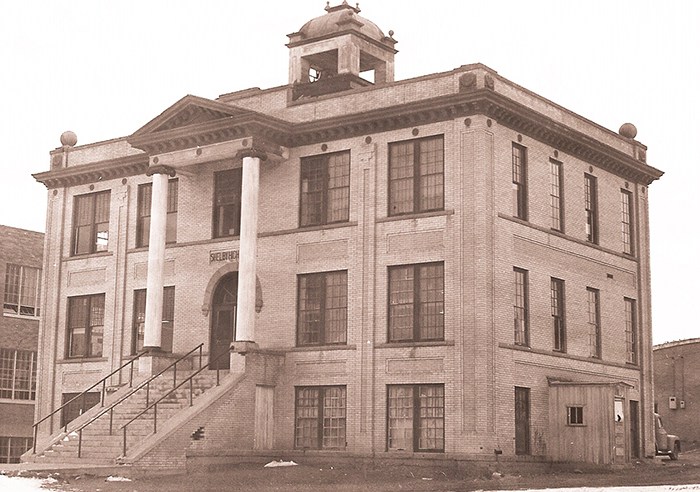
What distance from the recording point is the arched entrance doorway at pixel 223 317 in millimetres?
35750

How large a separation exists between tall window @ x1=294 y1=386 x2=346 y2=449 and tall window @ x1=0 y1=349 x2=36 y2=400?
2088 cm

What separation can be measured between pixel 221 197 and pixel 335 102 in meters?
4.96

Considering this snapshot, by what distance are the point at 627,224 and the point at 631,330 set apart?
3.59 m

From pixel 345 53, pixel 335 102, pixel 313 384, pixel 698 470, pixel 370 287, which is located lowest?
pixel 698 470

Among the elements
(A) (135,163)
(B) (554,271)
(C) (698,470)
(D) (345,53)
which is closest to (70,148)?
(A) (135,163)

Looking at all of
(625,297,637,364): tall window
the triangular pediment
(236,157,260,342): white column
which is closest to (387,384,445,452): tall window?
(236,157,260,342): white column

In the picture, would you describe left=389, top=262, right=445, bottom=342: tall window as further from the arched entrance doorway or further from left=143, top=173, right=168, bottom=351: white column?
left=143, top=173, right=168, bottom=351: white column

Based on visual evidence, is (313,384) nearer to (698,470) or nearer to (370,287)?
(370,287)

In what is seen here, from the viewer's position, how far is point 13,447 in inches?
1945

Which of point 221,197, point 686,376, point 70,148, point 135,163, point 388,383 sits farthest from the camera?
point 686,376

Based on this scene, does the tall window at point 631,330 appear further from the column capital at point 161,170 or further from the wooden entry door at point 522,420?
the column capital at point 161,170

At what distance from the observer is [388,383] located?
3212 centimetres

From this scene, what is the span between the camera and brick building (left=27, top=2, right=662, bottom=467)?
103 ft

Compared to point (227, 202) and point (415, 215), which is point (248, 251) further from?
point (415, 215)
